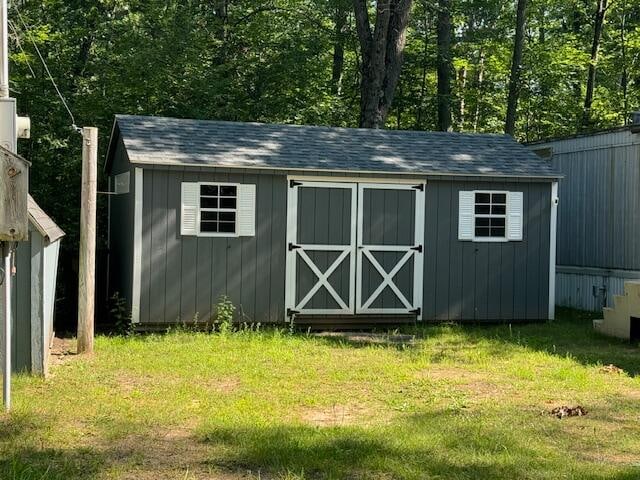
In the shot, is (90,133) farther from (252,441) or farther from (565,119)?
(565,119)

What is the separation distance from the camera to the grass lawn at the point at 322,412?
5379 millimetres

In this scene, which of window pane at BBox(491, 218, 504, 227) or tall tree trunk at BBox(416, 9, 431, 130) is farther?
tall tree trunk at BBox(416, 9, 431, 130)

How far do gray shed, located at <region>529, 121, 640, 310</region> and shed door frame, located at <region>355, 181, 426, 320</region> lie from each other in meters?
3.82

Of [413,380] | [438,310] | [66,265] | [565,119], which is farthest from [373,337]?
[565,119]

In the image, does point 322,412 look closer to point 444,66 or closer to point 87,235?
point 87,235

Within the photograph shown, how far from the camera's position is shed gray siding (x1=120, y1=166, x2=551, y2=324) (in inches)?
458

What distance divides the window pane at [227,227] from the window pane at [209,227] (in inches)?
3.2

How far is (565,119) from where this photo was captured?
25766 millimetres

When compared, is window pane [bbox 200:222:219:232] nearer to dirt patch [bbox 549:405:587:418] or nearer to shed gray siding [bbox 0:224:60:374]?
shed gray siding [bbox 0:224:60:374]

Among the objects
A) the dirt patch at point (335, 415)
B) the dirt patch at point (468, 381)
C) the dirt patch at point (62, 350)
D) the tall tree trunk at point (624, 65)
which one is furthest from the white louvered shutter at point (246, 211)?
the tall tree trunk at point (624, 65)

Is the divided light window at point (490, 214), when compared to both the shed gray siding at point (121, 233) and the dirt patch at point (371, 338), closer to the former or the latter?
the dirt patch at point (371, 338)

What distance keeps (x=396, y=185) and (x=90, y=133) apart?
5030mm

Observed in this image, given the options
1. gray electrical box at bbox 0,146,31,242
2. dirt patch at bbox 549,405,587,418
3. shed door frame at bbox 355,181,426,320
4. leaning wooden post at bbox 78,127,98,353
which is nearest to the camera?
gray electrical box at bbox 0,146,31,242

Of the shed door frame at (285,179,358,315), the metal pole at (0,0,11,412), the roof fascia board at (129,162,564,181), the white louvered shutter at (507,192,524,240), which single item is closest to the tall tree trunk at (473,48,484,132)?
the roof fascia board at (129,162,564,181)
